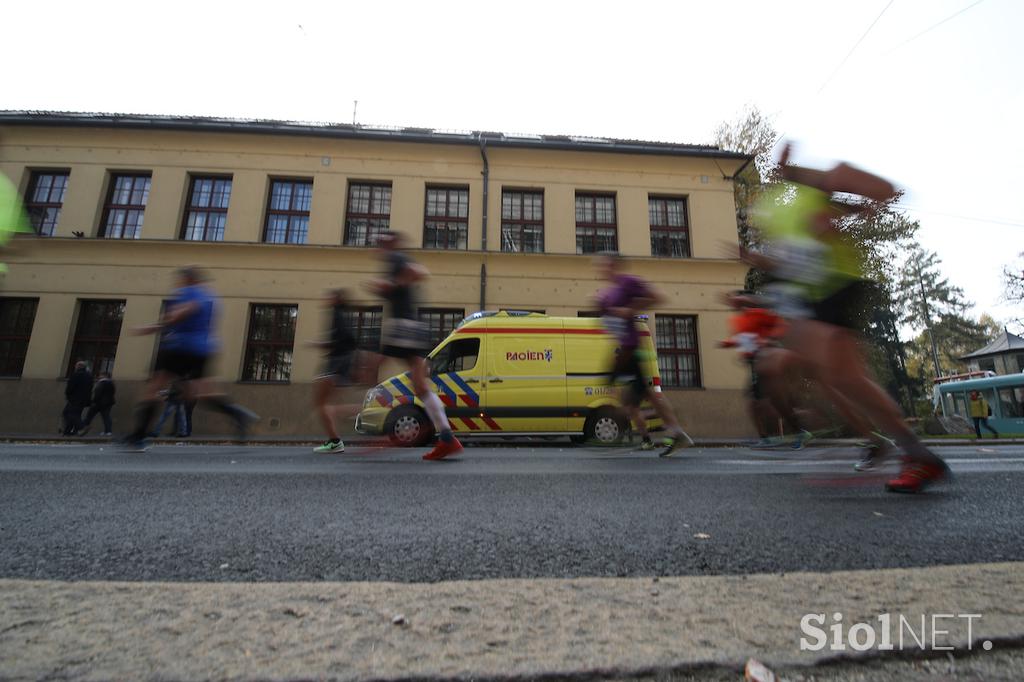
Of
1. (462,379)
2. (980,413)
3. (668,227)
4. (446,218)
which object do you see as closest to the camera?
(462,379)

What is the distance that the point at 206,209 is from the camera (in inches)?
601

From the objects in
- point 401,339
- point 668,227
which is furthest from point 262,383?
point 668,227

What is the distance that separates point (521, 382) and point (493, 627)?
8459mm

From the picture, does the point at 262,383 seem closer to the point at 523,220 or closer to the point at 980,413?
the point at 523,220

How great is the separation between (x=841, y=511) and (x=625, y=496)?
38.7 inches

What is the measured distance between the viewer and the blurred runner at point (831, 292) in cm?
252

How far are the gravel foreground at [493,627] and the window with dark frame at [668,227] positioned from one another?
16.0m

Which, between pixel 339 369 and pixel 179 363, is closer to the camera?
pixel 179 363

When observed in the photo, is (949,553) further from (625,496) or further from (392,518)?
(392,518)

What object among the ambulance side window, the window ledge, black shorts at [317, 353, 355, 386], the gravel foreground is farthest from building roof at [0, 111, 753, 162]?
the gravel foreground

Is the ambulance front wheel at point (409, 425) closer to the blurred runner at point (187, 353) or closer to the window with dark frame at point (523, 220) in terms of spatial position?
the blurred runner at point (187, 353)

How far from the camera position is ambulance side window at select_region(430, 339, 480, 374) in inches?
369

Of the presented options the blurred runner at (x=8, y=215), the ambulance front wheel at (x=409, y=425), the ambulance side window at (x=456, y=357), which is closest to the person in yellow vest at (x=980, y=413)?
the ambulance side window at (x=456, y=357)

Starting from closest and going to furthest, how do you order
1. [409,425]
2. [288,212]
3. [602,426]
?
[409,425] → [602,426] → [288,212]
